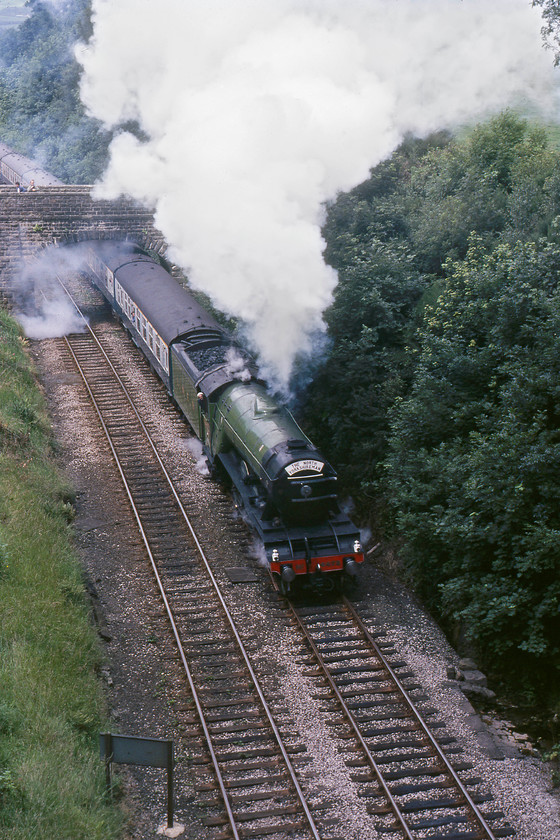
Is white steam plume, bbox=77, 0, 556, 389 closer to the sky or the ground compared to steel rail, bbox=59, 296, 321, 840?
closer to the sky

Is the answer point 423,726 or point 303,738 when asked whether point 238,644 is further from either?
point 423,726

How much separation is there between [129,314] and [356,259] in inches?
333

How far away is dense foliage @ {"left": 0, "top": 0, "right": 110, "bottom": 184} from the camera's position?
1780 inches

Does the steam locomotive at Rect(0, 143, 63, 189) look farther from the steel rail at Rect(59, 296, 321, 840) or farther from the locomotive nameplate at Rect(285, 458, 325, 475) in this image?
the locomotive nameplate at Rect(285, 458, 325, 475)

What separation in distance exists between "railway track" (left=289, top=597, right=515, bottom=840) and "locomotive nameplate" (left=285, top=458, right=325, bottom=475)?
7.76 ft

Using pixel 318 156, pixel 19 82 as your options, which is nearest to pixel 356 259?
pixel 318 156

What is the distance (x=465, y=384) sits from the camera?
14461mm

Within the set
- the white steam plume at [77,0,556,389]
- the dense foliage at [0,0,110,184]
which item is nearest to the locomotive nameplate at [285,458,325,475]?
the white steam plume at [77,0,556,389]

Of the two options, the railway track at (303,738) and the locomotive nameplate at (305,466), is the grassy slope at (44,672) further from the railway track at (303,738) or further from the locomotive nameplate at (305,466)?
the locomotive nameplate at (305,466)

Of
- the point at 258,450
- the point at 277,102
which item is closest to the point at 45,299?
the point at 277,102

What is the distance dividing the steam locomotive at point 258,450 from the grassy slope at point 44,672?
10.7 feet

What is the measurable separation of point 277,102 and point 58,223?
48.1 ft

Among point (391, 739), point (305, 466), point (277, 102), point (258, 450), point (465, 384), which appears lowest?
point (391, 739)

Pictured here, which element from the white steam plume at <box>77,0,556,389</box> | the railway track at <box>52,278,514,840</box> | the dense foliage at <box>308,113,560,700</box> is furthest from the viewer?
the white steam plume at <box>77,0,556,389</box>
